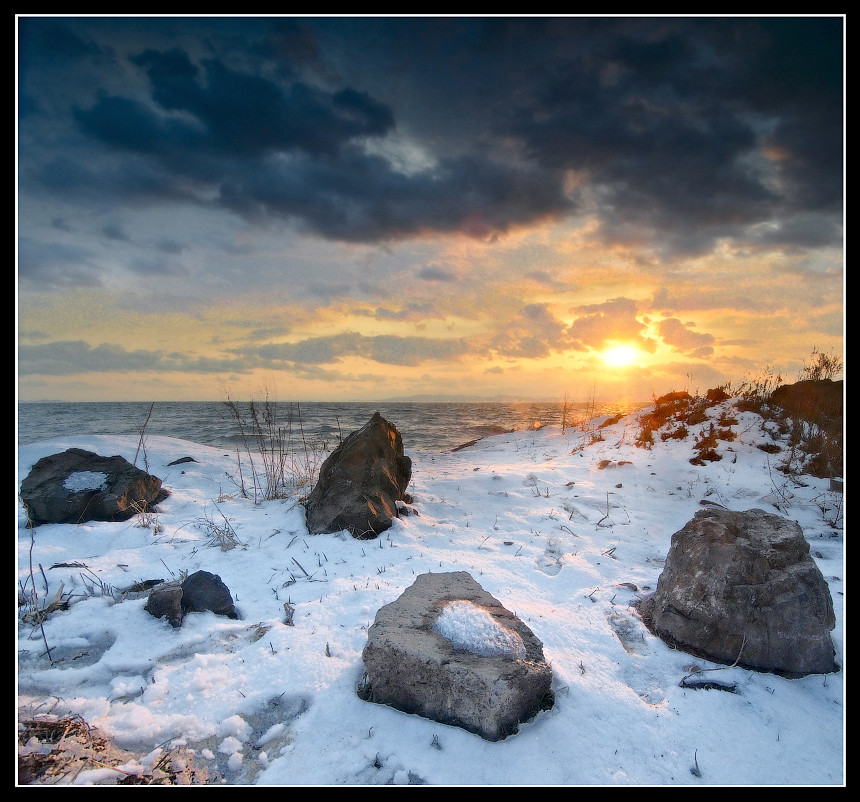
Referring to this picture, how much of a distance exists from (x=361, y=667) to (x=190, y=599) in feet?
4.60

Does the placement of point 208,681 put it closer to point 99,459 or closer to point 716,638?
point 716,638

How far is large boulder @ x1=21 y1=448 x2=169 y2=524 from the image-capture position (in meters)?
4.90

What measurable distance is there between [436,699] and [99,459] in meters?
5.56

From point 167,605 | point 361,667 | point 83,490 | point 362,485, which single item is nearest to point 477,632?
point 361,667

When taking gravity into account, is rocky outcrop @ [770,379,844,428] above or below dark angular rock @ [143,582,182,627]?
above

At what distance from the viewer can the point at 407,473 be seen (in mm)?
6098

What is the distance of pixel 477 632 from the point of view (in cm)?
231

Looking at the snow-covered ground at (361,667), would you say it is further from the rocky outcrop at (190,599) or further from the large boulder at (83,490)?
the large boulder at (83,490)

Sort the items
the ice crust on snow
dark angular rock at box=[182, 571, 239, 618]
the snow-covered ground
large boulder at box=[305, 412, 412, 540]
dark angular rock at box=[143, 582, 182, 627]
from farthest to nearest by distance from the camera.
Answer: large boulder at box=[305, 412, 412, 540]
dark angular rock at box=[182, 571, 239, 618]
dark angular rock at box=[143, 582, 182, 627]
the ice crust on snow
the snow-covered ground

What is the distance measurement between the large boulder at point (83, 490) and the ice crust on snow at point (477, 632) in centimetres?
434

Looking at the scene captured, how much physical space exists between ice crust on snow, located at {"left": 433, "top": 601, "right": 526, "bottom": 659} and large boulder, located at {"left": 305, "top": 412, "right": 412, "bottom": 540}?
7.41ft

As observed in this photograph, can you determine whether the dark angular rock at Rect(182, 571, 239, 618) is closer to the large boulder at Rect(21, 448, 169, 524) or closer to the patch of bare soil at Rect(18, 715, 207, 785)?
the patch of bare soil at Rect(18, 715, 207, 785)

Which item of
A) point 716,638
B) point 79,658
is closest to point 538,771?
point 716,638

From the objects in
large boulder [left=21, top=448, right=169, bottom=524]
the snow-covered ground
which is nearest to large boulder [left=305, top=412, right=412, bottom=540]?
the snow-covered ground
